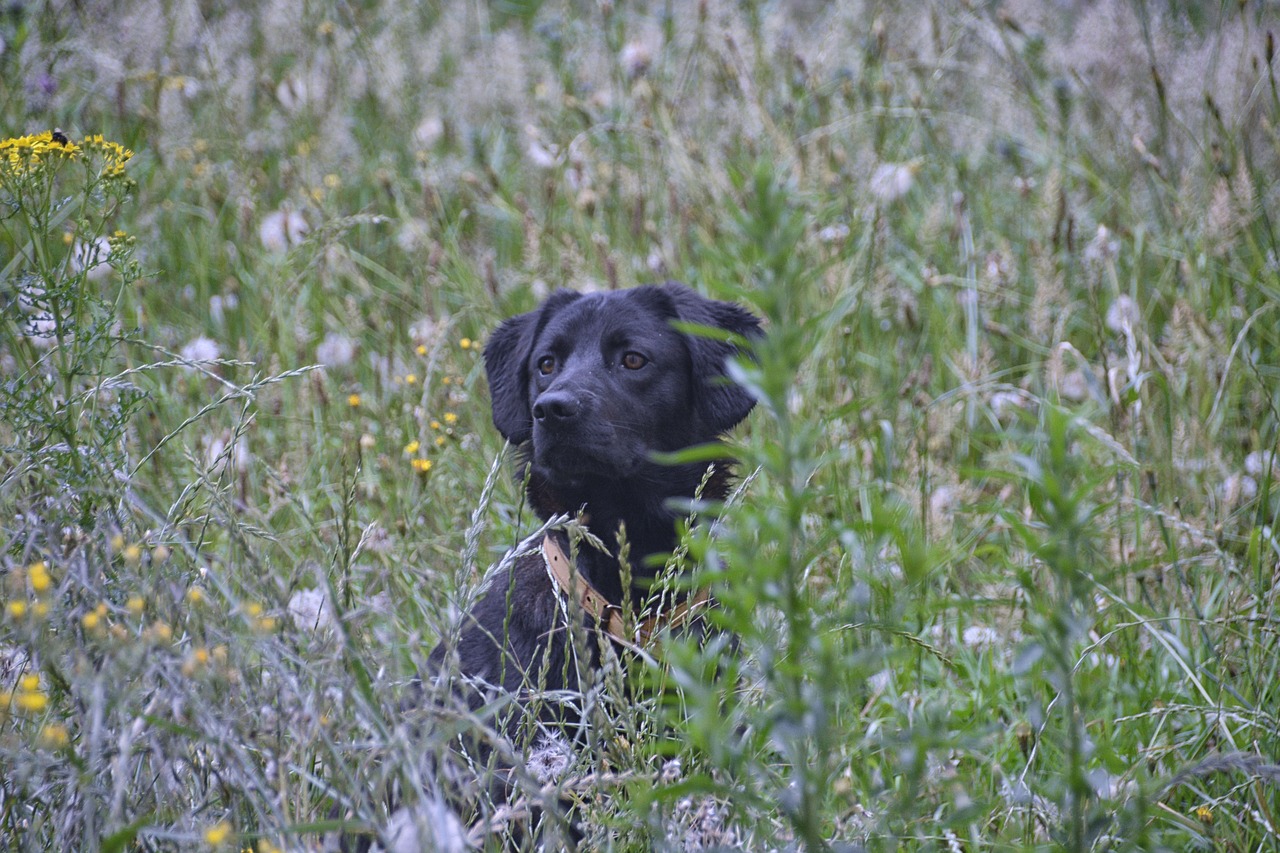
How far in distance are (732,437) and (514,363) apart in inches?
28.9

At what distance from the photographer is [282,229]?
415 centimetres

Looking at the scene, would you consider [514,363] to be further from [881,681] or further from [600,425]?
[881,681]

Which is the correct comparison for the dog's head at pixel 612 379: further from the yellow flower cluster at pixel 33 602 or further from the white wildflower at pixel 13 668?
the yellow flower cluster at pixel 33 602

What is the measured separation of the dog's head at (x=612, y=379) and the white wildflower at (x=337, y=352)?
90cm

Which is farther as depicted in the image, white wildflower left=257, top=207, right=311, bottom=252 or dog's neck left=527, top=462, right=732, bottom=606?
white wildflower left=257, top=207, right=311, bottom=252

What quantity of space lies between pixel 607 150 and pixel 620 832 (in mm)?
3948

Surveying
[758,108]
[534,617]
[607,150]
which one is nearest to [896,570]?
[534,617]

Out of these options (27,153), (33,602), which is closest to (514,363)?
(27,153)

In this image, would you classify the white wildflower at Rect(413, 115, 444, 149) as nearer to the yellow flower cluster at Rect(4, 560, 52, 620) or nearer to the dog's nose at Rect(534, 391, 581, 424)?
the dog's nose at Rect(534, 391, 581, 424)

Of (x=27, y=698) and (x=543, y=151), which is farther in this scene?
(x=543, y=151)

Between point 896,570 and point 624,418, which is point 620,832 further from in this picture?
point 896,570

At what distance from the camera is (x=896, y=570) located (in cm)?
303

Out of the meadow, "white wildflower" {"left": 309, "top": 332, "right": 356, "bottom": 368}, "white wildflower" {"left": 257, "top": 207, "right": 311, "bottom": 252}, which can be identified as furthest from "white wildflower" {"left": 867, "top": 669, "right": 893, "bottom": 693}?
"white wildflower" {"left": 257, "top": 207, "right": 311, "bottom": 252}

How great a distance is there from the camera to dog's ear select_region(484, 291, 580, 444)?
3.01 meters
